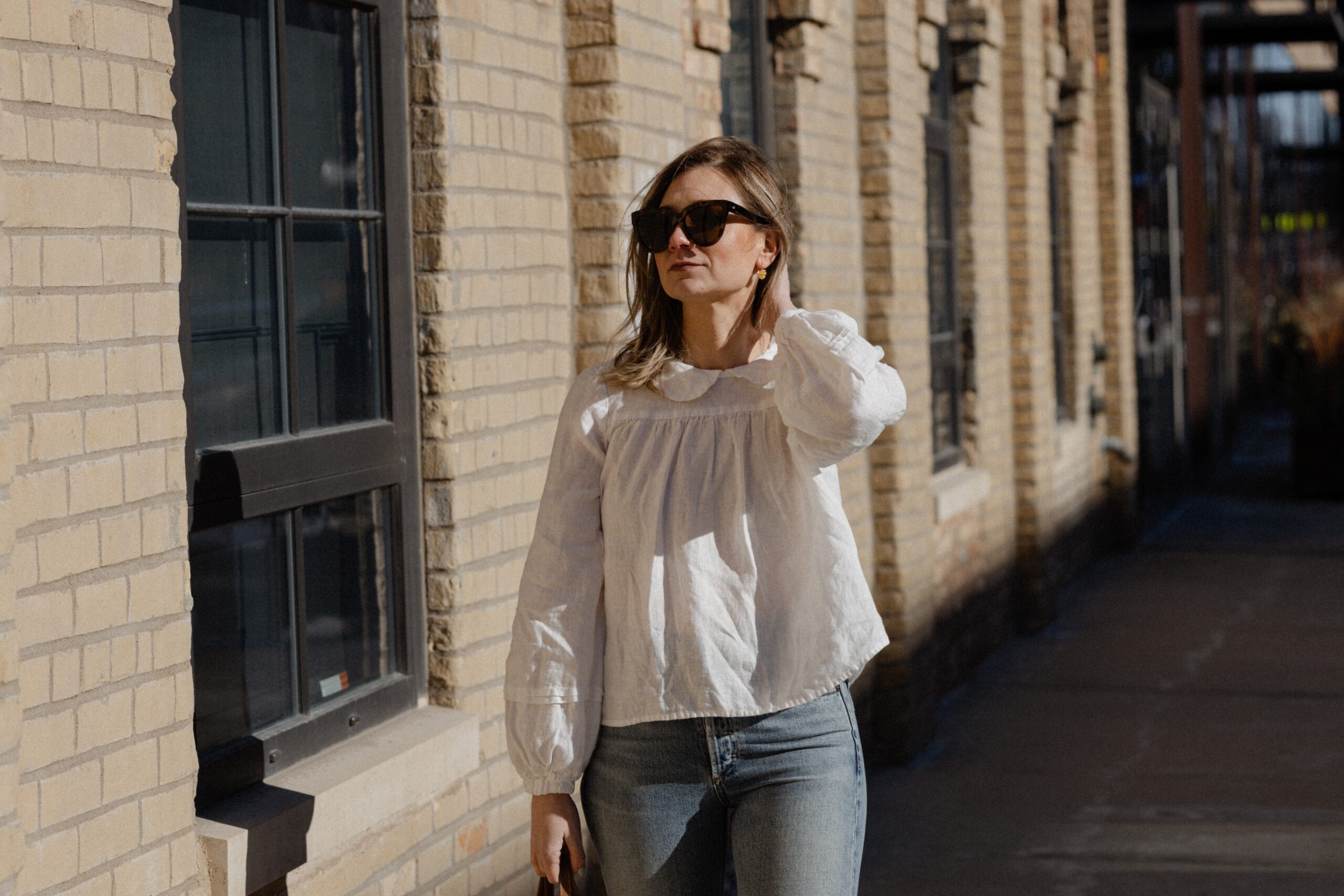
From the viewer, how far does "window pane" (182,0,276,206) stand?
297 cm

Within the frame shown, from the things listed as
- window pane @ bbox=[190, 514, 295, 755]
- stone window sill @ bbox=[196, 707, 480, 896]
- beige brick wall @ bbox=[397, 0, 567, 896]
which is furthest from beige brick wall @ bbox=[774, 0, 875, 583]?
window pane @ bbox=[190, 514, 295, 755]

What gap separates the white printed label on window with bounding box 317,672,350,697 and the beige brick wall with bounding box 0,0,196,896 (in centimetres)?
67

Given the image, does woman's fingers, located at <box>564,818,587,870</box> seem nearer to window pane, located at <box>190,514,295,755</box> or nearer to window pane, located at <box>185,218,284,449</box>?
window pane, located at <box>190,514,295,755</box>

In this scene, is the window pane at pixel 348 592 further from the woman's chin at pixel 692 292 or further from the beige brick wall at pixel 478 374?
the woman's chin at pixel 692 292

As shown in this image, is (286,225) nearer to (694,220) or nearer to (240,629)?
(240,629)

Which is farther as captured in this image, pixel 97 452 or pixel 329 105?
pixel 329 105

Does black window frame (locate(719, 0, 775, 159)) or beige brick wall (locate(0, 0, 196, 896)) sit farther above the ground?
black window frame (locate(719, 0, 775, 159))

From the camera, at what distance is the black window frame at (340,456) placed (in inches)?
117

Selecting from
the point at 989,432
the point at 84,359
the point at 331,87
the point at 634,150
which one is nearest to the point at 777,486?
the point at 84,359

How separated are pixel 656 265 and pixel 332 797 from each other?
4.04ft

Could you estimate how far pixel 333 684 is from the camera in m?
3.42

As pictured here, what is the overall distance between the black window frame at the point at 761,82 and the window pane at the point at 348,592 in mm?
2536

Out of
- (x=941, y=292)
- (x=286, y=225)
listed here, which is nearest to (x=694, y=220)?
(x=286, y=225)

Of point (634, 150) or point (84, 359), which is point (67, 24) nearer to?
point (84, 359)
